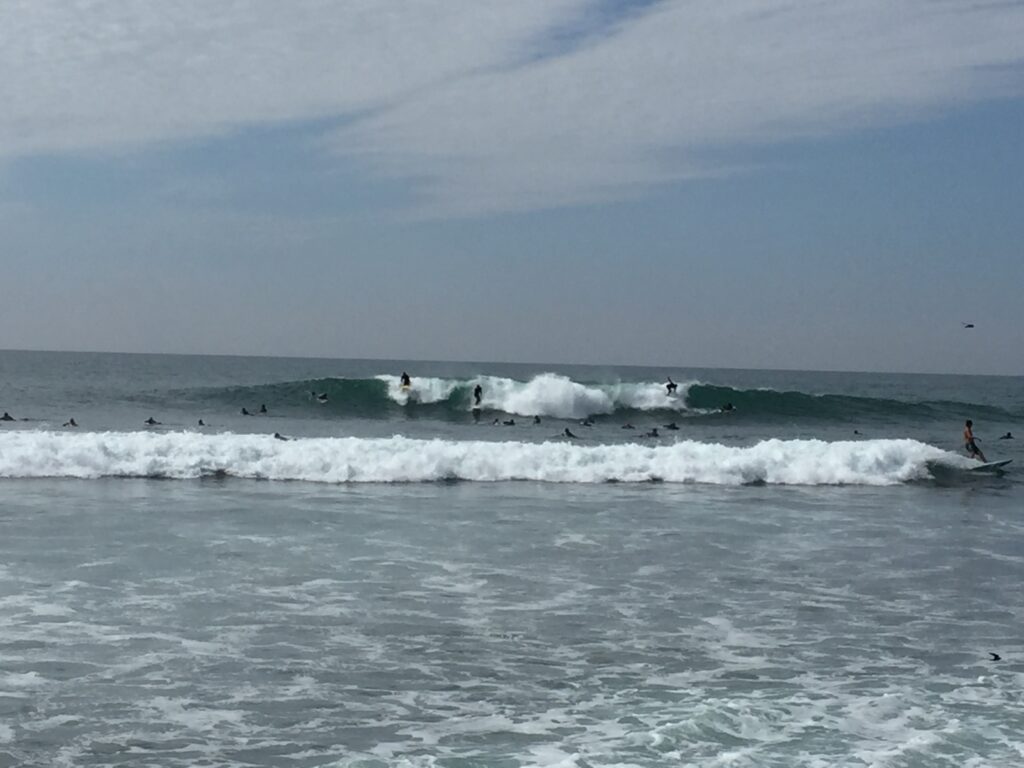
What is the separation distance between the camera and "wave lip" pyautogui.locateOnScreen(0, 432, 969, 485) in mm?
22312

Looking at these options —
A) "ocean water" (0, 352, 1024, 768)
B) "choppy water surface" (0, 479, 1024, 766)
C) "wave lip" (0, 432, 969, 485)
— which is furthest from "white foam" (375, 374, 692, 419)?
"choppy water surface" (0, 479, 1024, 766)

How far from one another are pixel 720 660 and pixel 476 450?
14972mm

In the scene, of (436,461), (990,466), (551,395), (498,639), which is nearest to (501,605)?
(498,639)

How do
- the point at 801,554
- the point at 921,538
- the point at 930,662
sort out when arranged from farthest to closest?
the point at 921,538
the point at 801,554
the point at 930,662

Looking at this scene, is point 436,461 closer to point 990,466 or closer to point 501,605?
point 501,605

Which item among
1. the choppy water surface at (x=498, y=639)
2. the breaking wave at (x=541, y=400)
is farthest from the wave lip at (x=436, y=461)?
the breaking wave at (x=541, y=400)

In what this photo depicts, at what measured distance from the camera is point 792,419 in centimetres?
4522

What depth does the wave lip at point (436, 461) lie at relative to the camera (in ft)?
73.2

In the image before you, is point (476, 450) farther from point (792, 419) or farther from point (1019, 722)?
point (792, 419)

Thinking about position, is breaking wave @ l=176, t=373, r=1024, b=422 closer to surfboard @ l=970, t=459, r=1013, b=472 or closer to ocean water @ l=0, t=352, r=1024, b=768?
surfboard @ l=970, t=459, r=1013, b=472

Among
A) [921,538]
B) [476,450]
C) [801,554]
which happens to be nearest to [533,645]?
[801,554]

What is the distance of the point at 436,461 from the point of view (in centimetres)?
2330

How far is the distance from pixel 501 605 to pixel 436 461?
471 inches

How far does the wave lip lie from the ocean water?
0.07 meters
